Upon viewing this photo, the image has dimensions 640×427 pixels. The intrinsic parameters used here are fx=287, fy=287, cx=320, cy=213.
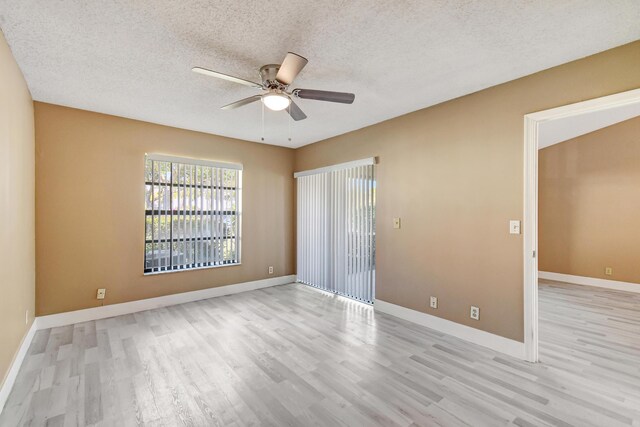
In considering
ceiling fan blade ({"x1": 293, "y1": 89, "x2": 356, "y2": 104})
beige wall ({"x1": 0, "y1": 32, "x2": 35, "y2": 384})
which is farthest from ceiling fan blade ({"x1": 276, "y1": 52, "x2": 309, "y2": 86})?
beige wall ({"x1": 0, "y1": 32, "x2": 35, "y2": 384})

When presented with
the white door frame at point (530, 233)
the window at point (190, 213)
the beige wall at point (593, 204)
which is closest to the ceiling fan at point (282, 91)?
the white door frame at point (530, 233)

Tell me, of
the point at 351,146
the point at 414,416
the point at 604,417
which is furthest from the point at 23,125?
the point at 604,417

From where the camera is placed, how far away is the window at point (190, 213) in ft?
13.3

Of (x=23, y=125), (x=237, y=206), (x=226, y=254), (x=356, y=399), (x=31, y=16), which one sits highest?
(x=31, y=16)

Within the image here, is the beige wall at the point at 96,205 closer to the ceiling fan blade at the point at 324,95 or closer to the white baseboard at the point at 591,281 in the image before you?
the ceiling fan blade at the point at 324,95

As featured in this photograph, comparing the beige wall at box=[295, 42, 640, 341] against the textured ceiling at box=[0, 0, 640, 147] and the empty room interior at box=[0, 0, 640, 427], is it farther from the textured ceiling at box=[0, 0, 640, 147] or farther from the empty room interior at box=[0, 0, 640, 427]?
the textured ceiling at box=[0, 0, 640, 147]

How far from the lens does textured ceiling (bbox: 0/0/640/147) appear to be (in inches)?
69.6

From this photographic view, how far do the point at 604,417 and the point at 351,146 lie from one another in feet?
12.3

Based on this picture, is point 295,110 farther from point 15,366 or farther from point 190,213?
point 15,366

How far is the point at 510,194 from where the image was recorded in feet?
9.00

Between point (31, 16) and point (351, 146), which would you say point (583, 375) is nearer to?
point (351, 146)

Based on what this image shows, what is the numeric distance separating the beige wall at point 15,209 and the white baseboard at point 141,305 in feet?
1.02

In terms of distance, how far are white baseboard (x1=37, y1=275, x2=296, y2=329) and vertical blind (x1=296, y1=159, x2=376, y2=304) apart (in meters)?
0.90

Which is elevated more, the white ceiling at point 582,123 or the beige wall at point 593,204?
the white ceiling at point 582,123
